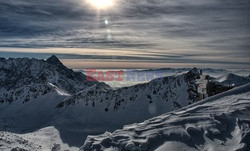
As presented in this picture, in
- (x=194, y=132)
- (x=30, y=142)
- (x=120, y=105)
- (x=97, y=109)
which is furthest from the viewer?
(x=97, y=109)

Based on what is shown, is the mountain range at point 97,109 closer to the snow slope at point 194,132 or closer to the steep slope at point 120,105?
the steep slope at point 120,105

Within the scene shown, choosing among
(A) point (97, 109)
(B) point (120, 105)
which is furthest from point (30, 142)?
(B) point (120, 105)

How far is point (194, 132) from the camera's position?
699 inches

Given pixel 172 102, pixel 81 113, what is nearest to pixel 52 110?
pixel 81 113

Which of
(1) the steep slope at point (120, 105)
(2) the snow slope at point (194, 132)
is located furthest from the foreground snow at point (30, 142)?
(2) the snow slope at point (194, 132)

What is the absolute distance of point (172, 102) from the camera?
84250 millimetres

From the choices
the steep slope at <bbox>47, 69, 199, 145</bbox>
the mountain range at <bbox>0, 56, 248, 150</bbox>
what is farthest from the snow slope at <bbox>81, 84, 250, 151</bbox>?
the steep slope at <bbox>47, 69, 199, 145</bbox>

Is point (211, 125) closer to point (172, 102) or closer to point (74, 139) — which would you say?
point (74, 139)

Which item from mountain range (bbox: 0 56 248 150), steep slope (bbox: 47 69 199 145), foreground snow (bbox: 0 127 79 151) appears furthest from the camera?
steep slope (bbox: 47 69 199 145)

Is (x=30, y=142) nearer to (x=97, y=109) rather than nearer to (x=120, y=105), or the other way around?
(x=97, y=109)

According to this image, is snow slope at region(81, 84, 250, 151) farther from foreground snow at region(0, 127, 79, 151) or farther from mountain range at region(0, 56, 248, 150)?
mountain range at region(0, 56, 248, 150)

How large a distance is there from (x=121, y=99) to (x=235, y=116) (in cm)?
7986

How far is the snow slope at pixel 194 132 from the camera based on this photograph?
631 inches

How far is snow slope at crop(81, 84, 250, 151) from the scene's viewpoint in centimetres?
1602
